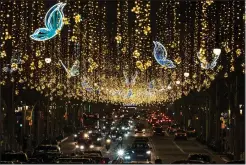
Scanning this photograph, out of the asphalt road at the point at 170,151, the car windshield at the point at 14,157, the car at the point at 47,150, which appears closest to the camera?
the car windshield at the point at 14,157

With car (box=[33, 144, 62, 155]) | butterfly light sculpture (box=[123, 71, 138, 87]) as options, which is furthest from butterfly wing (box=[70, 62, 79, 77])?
butterfly light sculpture (box=[123, 71, 138, 87])

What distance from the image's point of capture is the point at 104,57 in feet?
163

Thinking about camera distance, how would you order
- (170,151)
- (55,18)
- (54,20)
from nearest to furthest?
(54,20) → (55,18) → (170,151)

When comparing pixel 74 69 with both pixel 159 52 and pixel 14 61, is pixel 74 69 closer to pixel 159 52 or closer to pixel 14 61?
pixel 14 61

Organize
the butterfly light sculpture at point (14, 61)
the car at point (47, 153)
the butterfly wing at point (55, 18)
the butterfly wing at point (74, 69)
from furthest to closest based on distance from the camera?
the butterfly wing at point (74, 69)
the butterfly light sculpture at point (14, 61)
the car at point (47, 153)
the butterfly wing at point (55, 18)

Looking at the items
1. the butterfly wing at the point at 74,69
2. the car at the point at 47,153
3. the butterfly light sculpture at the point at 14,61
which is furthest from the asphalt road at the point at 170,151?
the butterfly light sculpture at the point at 14,61

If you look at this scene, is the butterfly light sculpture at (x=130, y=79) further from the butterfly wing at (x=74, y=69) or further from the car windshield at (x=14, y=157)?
the car windshield at (x=14, y=157)

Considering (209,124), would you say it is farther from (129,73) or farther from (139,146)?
(139,146)

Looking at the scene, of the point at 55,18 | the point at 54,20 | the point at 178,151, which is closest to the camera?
the point at 54,20

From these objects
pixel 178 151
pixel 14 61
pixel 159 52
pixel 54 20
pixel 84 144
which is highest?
pixel 159 52

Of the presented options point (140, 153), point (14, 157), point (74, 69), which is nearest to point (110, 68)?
point (74, 69)

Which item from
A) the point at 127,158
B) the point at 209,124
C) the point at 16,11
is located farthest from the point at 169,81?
the point at 16,11

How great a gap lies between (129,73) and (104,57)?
11.0 meters

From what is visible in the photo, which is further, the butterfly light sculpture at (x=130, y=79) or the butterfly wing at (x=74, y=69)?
the butterfly light sculpture at (x=130, y=79)
